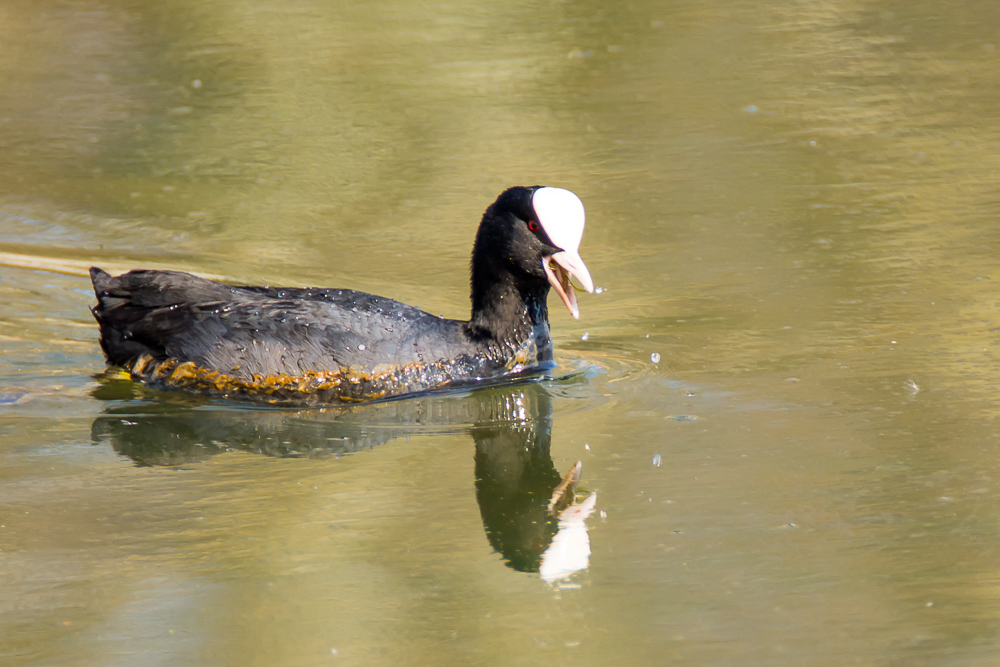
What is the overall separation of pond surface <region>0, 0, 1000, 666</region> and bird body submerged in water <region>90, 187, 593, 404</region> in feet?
0.45

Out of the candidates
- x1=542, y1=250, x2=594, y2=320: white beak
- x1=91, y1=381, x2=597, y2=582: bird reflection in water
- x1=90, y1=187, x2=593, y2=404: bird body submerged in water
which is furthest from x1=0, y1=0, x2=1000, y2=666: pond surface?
x1=542, y1=250, x2=594, y2=320: white beak

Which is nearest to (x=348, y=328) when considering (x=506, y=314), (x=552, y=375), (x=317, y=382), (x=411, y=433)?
(x=317, y=382)

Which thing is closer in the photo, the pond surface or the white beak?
the pond surface

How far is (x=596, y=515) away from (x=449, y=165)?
5009 millimetres

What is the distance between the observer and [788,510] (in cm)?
409

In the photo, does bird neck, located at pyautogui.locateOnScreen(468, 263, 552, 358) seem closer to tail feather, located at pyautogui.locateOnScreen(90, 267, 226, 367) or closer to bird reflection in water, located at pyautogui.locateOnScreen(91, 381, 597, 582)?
bird reflection in water, located at pyautogui.locateOnScreen(91, 381, 597, 582)

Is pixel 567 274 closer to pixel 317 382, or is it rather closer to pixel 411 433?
pixel 411 433

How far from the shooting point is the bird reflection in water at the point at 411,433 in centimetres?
424

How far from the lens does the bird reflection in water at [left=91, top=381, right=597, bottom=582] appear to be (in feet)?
13.9

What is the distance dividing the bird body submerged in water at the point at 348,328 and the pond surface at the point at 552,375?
0.14m

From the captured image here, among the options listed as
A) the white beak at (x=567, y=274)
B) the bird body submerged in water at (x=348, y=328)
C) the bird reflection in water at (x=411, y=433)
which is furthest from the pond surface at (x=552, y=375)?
the white beak at (x=567, y=274)

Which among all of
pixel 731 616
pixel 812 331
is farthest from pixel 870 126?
pixel 731 616

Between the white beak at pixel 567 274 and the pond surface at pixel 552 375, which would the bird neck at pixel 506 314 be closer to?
the white beak at pixel 567 274

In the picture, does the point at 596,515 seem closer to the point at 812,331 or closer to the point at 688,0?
the point at 812,331
